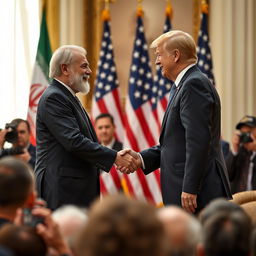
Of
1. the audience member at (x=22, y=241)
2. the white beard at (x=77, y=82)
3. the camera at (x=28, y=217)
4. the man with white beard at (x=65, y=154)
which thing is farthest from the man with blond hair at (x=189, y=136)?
the audience member at (x=22, y=241)

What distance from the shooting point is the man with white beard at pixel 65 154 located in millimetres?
5273

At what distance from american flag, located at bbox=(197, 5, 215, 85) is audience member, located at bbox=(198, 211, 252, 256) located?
7.31 m

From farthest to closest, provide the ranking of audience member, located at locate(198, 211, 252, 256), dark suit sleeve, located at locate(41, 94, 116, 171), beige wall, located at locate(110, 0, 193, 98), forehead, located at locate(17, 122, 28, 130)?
beige wall, located at locate(110, 0, 193, 98)
forehead, located at locate(17, 122, 28, 130)
dark suit sleeve, located at locate(41, 94, 116, 171)
audience member, located at locate(198, 211, 252, 256)

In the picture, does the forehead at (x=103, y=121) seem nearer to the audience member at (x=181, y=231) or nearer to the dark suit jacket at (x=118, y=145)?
the dark suit jacket at (x=118, y=145)

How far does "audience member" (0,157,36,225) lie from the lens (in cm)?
304

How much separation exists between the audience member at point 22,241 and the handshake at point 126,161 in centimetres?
304

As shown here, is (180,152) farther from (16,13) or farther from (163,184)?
(16,13)

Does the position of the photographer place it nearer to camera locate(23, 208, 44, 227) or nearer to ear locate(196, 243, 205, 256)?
camera locate(23, 208, 44, 227)

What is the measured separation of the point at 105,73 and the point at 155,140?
47.6 inches

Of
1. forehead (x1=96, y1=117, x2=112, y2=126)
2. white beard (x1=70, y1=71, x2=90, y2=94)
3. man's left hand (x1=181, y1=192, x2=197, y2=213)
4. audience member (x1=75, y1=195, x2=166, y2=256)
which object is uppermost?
white beard (x1=70, y1=71, x2=90, y2=94)

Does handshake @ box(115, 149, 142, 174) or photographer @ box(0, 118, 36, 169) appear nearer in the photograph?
handshake @ box(115, 149, 142, 174)

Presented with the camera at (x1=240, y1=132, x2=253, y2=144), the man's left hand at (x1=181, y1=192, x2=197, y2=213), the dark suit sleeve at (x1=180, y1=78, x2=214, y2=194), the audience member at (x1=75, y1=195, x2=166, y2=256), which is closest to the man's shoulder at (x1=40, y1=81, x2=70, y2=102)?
the dark suit sleeve at (x1=180, y1=78, x2=214, y2=194)

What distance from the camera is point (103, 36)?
404 inches

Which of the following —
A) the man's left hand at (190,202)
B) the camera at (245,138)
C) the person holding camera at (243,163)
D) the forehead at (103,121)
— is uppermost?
the man's left hand at (190,202)
